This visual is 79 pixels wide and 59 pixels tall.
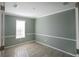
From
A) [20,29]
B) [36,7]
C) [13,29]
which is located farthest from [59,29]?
[13,29]

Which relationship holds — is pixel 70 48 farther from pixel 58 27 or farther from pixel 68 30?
pixel 58 27

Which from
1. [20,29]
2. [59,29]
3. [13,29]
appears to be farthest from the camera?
[20,29]

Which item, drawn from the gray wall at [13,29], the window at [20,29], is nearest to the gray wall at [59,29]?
the gray wall at [13,29]

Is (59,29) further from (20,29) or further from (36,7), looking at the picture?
(20,29)

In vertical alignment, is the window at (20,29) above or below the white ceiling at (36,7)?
below

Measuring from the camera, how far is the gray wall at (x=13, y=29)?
2176 millimetres

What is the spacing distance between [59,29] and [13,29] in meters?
1.76

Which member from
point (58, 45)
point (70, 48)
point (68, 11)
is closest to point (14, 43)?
point (58, 45)

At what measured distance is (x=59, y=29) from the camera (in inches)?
87.7

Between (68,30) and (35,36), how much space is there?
4.59ft

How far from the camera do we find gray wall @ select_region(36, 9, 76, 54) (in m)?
1.84

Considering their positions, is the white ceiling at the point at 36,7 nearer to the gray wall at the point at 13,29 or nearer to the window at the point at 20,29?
the gray wall at the point at 13,29

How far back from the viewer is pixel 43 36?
2.75 meters

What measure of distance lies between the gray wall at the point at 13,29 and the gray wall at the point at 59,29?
0.31m
